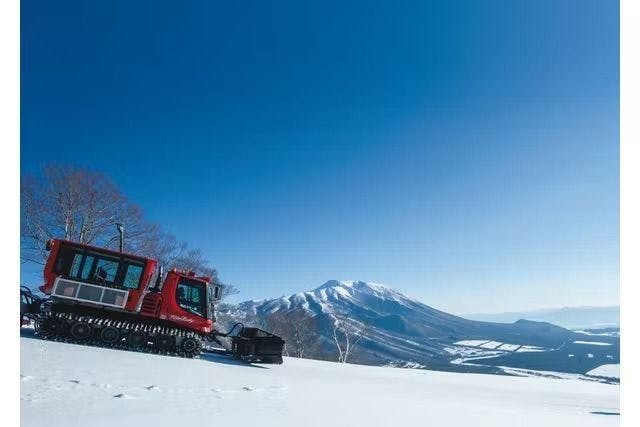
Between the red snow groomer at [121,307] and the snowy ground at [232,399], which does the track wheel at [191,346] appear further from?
the snowy ground at [232,399]

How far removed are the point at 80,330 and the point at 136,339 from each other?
126 cm

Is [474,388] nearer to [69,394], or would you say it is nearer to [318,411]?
[318,411]

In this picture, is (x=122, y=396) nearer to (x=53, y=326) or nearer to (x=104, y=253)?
(x=104, y=253)

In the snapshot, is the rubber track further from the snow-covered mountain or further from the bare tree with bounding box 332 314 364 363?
the snow-covered mountain

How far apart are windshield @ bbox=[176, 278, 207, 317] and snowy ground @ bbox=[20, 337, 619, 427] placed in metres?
1.59

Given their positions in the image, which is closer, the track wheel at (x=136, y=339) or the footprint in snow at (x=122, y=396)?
the footprint in snow at (x=122, y=396)

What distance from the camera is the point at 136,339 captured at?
30.9 ft

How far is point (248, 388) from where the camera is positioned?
6102mm

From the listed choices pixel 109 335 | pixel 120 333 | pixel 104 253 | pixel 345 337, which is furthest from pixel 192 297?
pixel 345 337

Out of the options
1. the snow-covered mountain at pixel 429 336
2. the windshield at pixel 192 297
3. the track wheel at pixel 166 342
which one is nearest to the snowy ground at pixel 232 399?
the track wheel at pixel 166 342

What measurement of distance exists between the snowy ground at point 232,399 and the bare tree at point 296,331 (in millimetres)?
21028

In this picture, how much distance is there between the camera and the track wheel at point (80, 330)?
360 inches
